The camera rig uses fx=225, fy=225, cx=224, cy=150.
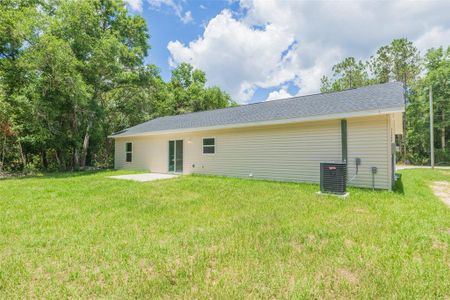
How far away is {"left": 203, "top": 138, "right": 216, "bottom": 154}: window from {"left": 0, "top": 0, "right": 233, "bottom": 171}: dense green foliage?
7.07 meters

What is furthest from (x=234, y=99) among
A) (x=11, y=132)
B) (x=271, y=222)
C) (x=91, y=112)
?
(x=271, y=222)

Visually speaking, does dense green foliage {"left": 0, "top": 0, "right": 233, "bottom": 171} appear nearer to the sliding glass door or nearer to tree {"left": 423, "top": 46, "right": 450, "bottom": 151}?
the sliding glass door

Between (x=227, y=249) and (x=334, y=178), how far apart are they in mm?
4362

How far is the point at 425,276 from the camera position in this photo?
2.38 metres

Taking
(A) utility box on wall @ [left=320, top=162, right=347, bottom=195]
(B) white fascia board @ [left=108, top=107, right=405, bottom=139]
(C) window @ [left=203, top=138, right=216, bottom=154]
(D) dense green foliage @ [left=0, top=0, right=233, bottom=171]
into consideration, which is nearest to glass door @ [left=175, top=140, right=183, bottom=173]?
(B) white fascia board @ [left=108, top=107, right=405, bottom=139]

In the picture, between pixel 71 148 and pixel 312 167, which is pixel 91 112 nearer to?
pixel 71 148

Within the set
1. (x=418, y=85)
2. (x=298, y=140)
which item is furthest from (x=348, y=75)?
(x=298, y=140)

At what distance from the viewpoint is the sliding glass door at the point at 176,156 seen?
470 inches

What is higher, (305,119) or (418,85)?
(418,85)

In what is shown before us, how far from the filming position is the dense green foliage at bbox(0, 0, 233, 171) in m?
11.5

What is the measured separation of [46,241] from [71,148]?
45.1ft

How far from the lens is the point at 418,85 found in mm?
22109

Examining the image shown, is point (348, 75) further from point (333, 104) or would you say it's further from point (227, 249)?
point (227, 249)

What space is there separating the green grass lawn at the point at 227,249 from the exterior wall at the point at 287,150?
70.0 inches
